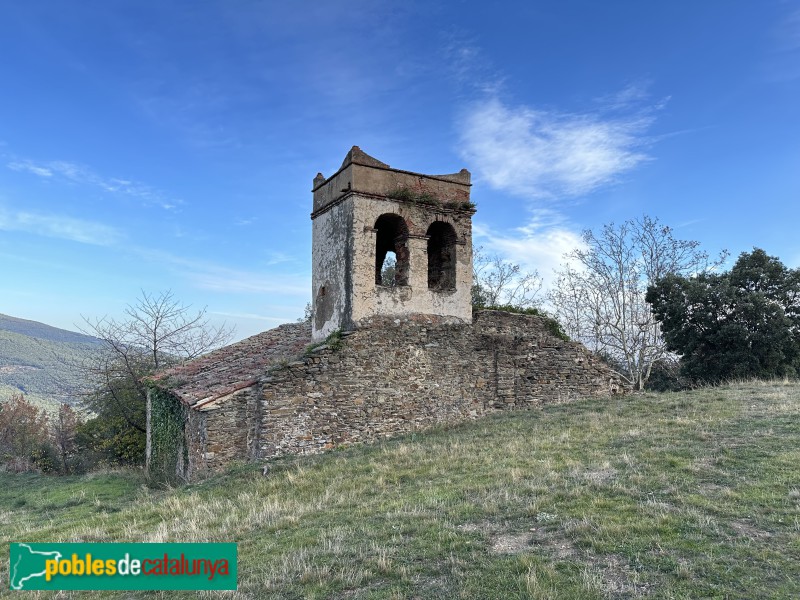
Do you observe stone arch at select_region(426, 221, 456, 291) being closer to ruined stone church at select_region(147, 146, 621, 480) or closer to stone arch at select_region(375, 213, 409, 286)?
ruined stone church at select_region(147, 146, 621, 480)

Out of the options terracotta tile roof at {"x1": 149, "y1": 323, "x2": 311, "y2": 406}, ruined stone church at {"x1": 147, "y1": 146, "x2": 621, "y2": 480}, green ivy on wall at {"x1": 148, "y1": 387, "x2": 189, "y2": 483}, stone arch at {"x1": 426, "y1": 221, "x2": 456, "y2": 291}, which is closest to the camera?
ruined stone church at {"x1": 147, "y1": 146, "x2": 621, "y2": 480}

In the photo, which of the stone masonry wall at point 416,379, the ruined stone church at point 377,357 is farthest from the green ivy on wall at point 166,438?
the stone masonry wall at point 416,379

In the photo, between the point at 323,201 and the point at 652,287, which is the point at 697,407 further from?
the point at 652,287

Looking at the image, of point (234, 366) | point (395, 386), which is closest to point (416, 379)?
point (395, 386)

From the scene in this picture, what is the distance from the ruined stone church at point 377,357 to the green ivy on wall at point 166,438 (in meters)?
0.07

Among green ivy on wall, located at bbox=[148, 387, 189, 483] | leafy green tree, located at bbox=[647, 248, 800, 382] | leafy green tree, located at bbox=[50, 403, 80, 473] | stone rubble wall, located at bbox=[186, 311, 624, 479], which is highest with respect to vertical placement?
leafy green tree, located at bbox=[647, 248, 800, 382]

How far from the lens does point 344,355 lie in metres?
12.1

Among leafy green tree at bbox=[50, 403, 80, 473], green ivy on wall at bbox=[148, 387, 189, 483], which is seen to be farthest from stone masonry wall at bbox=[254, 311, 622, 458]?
leafy green tree at bbox=[50, 403, 80, 473]

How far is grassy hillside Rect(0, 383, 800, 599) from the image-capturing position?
4.46m

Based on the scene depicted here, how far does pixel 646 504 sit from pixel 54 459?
81.8ft

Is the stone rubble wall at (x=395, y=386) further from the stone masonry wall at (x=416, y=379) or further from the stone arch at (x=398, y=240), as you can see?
the stone arch at (x=398, y=240)

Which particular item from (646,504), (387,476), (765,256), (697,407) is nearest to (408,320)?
(387,476)

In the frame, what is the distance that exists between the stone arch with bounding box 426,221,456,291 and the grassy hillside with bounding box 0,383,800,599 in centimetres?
388

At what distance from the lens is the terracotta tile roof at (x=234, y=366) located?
12.0m
